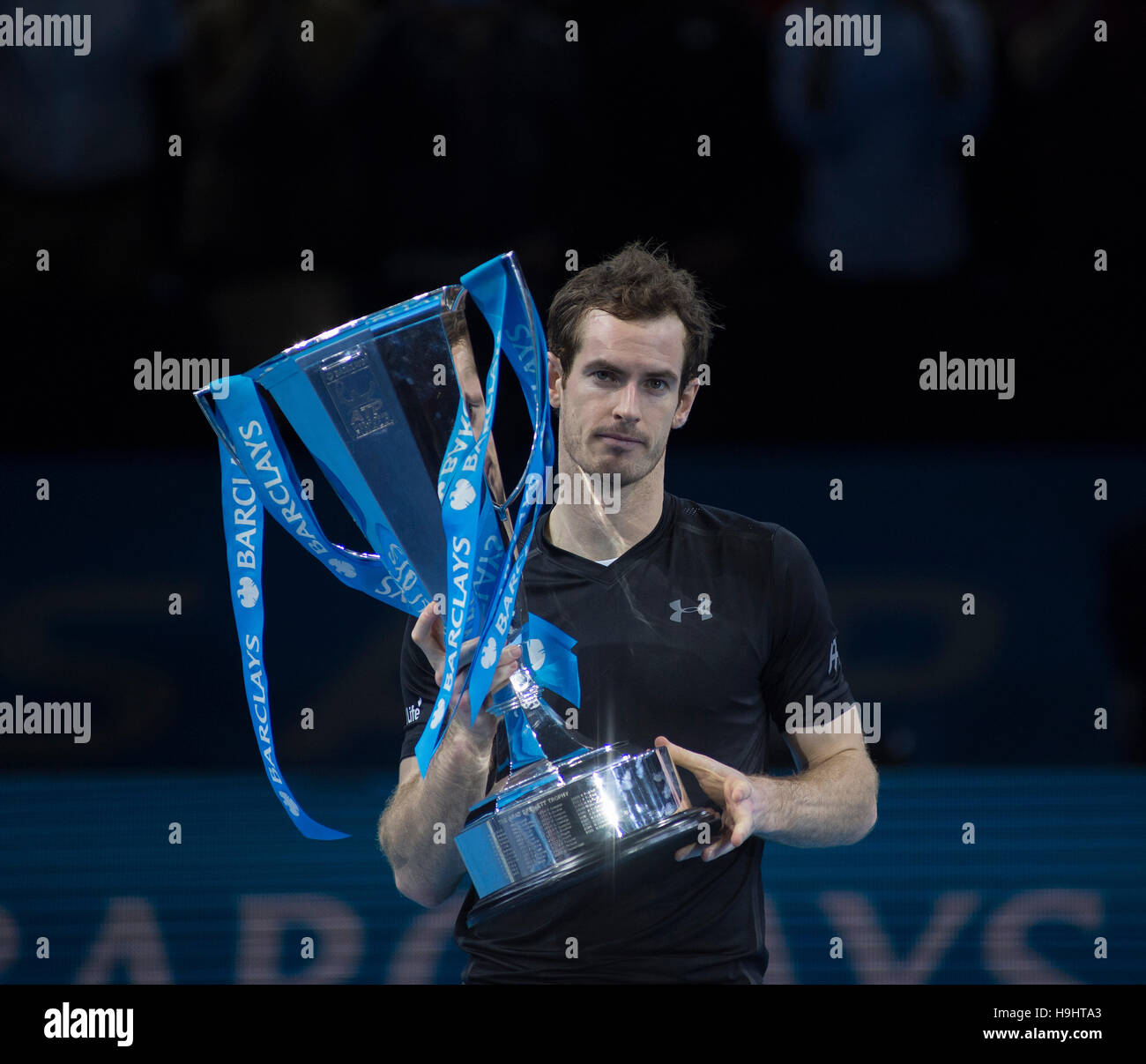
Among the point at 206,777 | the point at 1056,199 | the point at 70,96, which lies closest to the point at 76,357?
the point at 70,96

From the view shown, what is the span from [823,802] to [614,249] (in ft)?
7.62

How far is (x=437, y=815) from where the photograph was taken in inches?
79.0

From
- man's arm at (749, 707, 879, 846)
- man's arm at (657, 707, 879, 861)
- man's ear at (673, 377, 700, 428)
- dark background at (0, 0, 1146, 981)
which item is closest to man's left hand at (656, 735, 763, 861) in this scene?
man's arm at (657, 707, 879, 861)

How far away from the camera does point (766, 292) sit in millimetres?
4379

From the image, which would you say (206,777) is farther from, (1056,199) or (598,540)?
(1056,199)

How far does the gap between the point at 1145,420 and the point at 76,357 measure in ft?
10.8

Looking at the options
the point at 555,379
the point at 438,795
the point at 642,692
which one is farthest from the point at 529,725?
the point at 555,379

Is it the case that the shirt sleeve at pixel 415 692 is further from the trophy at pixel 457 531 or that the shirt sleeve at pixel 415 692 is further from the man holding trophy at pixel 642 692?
the trophy at pixel 457 531

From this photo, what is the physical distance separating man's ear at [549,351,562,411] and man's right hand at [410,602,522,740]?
56 cm

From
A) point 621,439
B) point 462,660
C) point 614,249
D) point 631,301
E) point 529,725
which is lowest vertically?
point 529,725

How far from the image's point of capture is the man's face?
2.15 m

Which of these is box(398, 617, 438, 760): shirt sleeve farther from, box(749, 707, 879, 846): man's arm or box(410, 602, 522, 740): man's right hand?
box(749, 707, 879, 846): man's arm

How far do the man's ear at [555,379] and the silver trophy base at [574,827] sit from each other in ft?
2.28

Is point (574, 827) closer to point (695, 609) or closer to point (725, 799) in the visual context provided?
point (725, 799)
